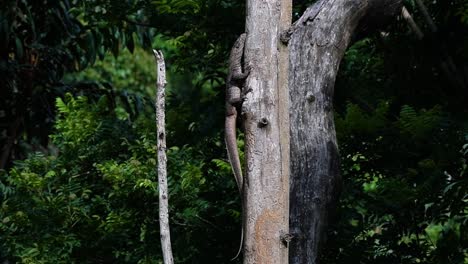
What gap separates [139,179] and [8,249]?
999mm

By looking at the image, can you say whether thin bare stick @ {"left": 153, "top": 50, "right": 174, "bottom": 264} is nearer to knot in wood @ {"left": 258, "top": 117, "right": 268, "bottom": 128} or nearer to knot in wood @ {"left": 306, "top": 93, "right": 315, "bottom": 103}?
knot in wood @ {"left": 258, "top": 117, "right": 268, "bottom": 128}

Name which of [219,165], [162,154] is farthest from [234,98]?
[219,165]

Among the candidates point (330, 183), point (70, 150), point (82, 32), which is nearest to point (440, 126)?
point (330, 183)

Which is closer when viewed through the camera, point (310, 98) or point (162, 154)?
point (162, 154)

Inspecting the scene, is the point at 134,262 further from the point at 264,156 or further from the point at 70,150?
the point at 264,156

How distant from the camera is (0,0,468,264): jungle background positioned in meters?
5.66

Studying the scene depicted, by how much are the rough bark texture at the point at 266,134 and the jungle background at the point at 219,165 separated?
1.34 m

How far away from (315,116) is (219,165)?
1317mm

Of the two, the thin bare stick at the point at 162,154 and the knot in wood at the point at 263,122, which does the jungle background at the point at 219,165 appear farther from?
A: the thin bare stick at the point at 162,154

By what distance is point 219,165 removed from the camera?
586 cm

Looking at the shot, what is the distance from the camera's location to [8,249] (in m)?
5.93

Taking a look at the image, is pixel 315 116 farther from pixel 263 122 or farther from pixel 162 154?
pixel 162 154

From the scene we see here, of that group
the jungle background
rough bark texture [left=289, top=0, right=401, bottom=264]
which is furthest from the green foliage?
rough bark texture [left=289, top=0, right=401, bottom=264]

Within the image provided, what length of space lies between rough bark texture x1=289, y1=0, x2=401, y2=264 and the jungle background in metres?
0.41
